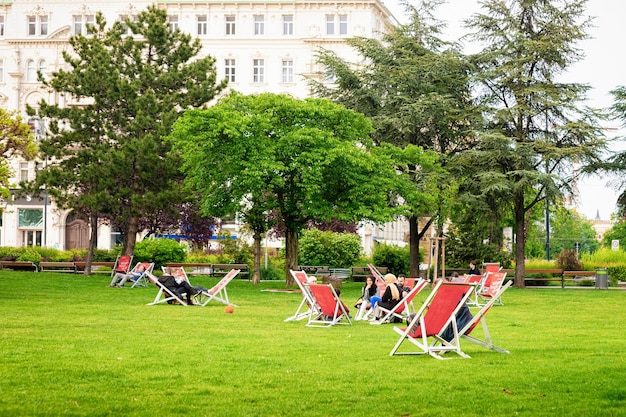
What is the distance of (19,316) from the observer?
20000 millimetres

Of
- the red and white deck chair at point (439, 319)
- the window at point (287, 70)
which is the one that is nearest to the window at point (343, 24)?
the window at point (287, 70)

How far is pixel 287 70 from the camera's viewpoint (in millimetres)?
87500

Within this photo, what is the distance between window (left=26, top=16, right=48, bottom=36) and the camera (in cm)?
8912

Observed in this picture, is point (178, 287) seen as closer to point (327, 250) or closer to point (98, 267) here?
point (98, 267)

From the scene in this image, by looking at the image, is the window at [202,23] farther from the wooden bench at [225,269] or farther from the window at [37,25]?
the wooden bench at [225,269]

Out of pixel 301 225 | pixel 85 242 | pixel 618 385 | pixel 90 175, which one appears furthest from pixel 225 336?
pixel 85 242

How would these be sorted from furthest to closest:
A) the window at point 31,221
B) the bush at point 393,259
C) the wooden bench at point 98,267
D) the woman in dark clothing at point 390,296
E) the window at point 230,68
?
the window at point 230,68 < the window at point 31,221 < the bush at point 393,259 < the wooden bench at point 98,267 < the woman in dark clothing at point 390,296

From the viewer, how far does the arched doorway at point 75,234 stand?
85375 mm

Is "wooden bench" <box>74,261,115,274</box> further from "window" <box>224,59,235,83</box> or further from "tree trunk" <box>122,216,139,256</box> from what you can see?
"window" <box>224,59,235,83</box>

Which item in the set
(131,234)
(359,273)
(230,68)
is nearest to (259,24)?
(230,68)

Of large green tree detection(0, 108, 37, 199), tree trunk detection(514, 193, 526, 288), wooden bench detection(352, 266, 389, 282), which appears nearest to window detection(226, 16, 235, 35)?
wooden bench detection(352, 266, 389, 282)

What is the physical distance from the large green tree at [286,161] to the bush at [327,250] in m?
14.7

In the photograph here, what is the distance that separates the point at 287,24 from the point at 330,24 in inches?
148

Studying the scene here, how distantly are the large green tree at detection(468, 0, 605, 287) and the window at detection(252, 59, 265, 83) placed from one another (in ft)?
136
